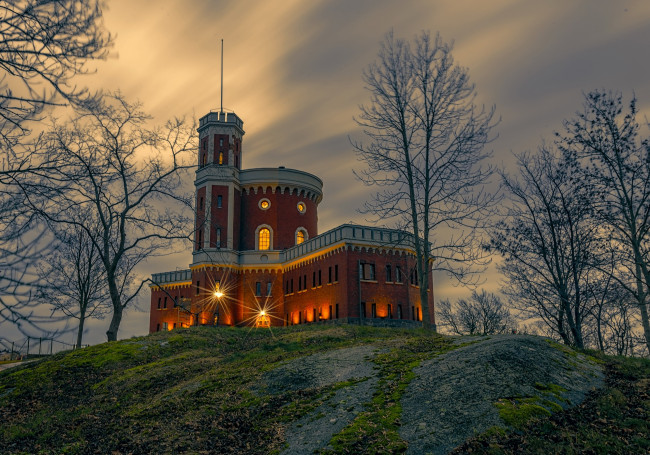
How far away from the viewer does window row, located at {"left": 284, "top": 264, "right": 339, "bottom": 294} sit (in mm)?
38219

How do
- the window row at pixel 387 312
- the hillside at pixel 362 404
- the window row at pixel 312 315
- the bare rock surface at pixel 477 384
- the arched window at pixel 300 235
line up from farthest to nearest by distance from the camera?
the arched window at pixel 300 235, the window row at pixel 312 315, the window row at pixel 387 312, the bare rock surface at pixel 477 384, the hillside at pixel 362 404

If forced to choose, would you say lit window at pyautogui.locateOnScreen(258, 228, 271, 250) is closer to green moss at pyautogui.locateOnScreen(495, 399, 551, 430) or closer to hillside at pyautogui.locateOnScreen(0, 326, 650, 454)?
hillside at pyautogui.locateOnScreen(0, 326, 650, 454)

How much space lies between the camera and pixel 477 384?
10.5m

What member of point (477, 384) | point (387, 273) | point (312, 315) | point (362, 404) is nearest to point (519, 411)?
point (477, 384)

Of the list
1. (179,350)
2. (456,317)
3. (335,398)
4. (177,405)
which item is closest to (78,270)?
(179,350)

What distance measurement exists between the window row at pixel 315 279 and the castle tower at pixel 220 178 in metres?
7.13

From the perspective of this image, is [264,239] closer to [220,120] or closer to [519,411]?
[220,120]

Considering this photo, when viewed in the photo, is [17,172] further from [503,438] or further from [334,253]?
[334,253]

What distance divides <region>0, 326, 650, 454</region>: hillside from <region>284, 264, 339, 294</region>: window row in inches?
776

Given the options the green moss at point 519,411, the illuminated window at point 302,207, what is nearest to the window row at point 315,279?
the illuminated window at point 302,207

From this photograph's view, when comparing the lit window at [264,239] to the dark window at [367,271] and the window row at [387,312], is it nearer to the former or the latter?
the dark window at [367,271]

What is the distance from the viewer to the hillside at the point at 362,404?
8.81m

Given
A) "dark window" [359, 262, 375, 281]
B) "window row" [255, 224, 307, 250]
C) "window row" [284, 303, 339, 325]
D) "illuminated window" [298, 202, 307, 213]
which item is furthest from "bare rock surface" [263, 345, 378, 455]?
"illuminated window" [298, 202, 307, 213]

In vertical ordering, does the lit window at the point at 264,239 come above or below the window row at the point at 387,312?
above
